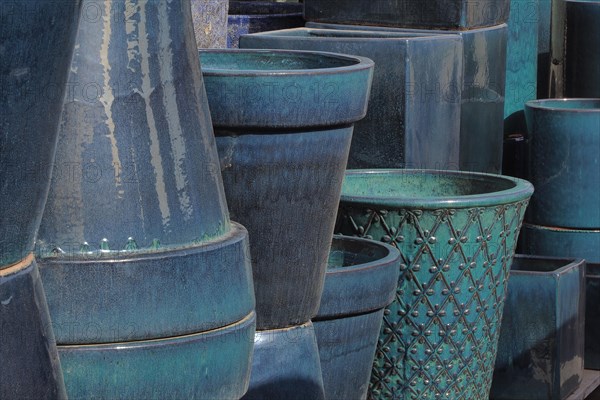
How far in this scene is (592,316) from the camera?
3.62 meters

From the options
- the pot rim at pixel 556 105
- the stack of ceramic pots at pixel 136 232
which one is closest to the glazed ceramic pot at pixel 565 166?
the pot rim at pixel 556 105

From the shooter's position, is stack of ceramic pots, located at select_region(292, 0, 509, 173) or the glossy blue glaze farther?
stack of ceramic pots, located at select_region(292, 0, 509, 173)

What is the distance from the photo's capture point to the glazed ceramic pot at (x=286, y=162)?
5.77 ft

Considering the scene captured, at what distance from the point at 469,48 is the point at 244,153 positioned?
1555 mm

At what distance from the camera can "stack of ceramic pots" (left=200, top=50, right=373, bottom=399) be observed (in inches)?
69.4

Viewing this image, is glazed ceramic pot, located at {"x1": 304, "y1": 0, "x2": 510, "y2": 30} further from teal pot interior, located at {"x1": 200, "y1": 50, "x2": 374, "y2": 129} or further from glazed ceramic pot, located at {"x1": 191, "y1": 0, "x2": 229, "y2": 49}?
teal pot interior, located at {"x1": 200, "y1": 50, "x2": 374, "y2": 129}

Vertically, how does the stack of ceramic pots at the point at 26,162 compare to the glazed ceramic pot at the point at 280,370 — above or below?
above

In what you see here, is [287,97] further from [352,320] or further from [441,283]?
[441,283]

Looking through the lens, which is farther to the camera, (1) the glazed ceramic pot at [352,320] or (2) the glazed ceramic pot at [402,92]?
(2) the glazed ceramic pot at [402,92]

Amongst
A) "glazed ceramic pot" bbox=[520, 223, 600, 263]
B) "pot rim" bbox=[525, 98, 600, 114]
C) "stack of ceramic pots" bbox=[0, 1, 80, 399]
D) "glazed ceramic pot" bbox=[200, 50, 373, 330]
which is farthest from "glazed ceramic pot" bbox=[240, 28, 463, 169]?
"stack of ceramic pots" bbox=[0, 1, 80, 399]

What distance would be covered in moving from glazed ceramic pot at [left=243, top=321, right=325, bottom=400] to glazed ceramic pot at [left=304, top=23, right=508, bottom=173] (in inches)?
55.3

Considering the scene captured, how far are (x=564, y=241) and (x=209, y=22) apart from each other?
147 centimetres

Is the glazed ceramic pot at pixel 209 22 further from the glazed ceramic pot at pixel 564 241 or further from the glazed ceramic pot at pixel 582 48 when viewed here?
the glazed ceramic pot at pixel 582 48

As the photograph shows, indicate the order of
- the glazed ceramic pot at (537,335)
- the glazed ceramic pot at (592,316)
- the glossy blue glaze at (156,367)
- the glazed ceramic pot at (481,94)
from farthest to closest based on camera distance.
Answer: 1. the glazed ceramic pot at (592,316)
2. the glazed ceramic pot at (481,94)
3. the glazed ceramic pot at (537,335)
4. the glossy blue glaze at (156,367)
